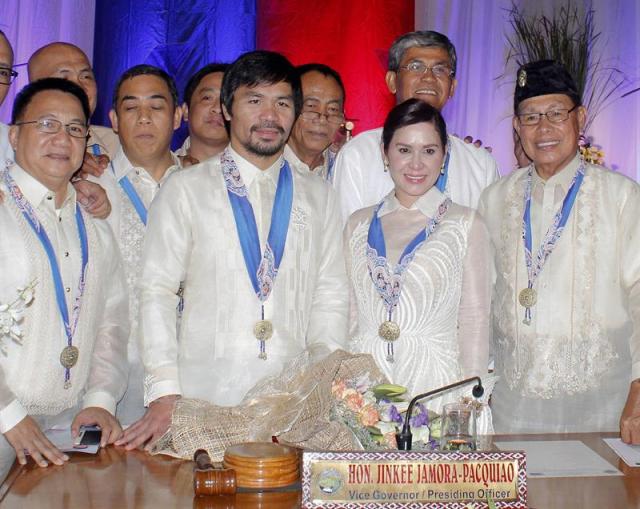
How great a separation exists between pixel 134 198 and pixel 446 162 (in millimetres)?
1370

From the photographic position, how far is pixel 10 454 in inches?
108

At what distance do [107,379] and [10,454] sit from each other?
1.50 feet

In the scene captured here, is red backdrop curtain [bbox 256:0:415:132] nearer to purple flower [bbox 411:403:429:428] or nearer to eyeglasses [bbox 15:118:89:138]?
eyeglasses [bbox 15:118:89:138]

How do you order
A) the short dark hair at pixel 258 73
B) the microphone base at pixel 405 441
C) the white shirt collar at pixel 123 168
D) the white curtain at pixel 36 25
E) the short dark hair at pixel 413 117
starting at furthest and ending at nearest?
1. the white curtain at pixel 36 25
2. the white shirt collar at pixel 123 168
3. the short dark hair at pixel 413 117
4. the short dark hair at pixel 258 73
5. the microphone base at pixel 405 441

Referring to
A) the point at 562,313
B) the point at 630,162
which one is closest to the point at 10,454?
the point at 562,313

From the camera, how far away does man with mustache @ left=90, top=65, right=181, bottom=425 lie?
12.0 ft

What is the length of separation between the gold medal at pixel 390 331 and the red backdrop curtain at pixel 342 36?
331 cm

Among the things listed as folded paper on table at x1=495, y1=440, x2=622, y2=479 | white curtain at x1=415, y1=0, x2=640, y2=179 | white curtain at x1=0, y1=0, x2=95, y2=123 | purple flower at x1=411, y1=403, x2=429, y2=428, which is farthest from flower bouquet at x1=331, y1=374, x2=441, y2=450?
white curtain at x1=415, y1=0, x2=640, y2=179

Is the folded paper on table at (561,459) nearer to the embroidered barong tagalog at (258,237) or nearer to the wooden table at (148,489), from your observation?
the wooden table at (148,489)

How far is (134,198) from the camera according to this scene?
3740mm

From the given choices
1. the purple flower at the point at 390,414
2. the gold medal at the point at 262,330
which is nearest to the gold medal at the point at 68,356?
the gold medal at the point at 262,330

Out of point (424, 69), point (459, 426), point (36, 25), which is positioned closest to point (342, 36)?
point (36, 25)

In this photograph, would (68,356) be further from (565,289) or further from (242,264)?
(565,289)

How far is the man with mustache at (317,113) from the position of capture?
14.7 feet
